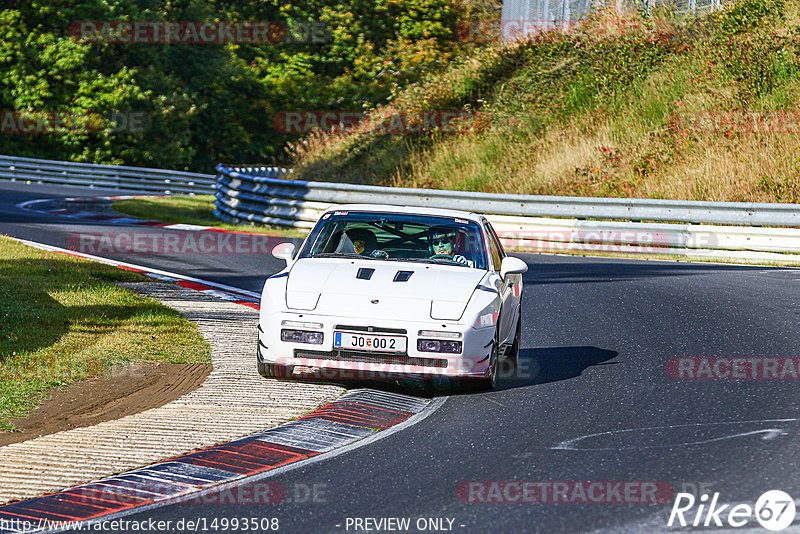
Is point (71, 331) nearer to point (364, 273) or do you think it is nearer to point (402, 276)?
point (364, 273)

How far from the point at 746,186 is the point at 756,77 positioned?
575 cm

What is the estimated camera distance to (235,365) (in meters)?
9.02

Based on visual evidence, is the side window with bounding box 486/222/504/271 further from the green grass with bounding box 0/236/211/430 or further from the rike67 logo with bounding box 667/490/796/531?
the rike67 logo with bounding box 667/490/796/531

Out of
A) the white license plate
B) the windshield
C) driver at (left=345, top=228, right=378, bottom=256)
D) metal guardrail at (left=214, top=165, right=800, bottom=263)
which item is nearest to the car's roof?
the windshield

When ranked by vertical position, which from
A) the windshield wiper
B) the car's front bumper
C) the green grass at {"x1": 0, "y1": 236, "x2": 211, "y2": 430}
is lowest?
the green grass at {"x1": 0, "y1": 236, "x2": 211, "y2": 430}

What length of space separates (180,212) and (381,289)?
2135 cm

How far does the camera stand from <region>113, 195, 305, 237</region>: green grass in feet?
76.4

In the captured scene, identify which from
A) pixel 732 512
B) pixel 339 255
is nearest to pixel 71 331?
pixel 339 255

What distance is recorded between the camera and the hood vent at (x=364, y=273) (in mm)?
8352

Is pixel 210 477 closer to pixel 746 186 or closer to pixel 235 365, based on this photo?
pixel 235 365

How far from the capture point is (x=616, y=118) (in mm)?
27844

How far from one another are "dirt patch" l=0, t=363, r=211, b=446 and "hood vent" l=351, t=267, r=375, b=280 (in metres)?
1.52

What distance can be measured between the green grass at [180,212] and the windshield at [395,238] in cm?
1227

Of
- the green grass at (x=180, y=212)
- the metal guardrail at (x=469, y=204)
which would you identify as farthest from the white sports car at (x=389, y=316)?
the green grass at (x=180, y=212)
